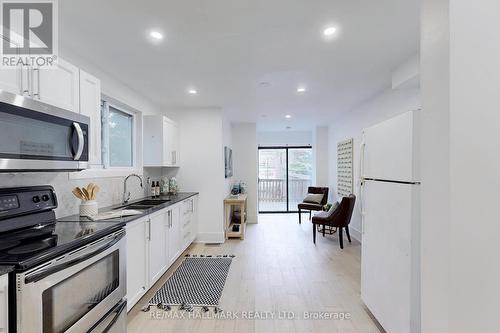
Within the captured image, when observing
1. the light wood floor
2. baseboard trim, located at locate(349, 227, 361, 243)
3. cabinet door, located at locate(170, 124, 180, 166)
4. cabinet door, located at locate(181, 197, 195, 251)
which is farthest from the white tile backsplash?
baseboard trim, located at locate(349, 227, 361, 243)

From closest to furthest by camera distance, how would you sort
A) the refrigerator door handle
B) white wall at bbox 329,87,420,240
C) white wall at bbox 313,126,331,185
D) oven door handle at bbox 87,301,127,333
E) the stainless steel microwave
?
the stainless steel microwave, oven door handle at bbox 87,301,127,333, the refrigerator door handle, white wall at bbox 329,87,420,240, white wall at bbox 313,126,331,185

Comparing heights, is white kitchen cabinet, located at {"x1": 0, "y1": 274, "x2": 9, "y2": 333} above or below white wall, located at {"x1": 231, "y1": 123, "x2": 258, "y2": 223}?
below

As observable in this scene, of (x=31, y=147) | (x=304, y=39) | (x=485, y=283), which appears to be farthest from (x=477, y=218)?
(x=31, y=147)

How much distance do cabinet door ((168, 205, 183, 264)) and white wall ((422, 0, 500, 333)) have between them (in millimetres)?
2956

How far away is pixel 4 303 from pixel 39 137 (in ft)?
3.13

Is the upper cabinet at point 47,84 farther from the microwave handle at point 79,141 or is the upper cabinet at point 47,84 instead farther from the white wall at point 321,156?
the white wall at point 321,156

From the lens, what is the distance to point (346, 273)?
3.25 m

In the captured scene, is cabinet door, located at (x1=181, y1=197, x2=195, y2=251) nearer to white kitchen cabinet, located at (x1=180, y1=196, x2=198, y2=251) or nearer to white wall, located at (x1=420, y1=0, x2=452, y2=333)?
white kitchen cabinet, located at (x1=180, y1=196, x2=198, y2=251)

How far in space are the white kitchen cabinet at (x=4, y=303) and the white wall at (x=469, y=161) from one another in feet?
5.75

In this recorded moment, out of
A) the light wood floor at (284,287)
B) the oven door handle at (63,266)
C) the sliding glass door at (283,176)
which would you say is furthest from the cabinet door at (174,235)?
the sliding glass door at (283,176)

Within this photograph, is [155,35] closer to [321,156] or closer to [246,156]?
[246,156]

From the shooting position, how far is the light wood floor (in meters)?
2.20

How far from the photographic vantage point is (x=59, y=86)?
1786 mm

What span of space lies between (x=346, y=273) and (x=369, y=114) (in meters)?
2.64
